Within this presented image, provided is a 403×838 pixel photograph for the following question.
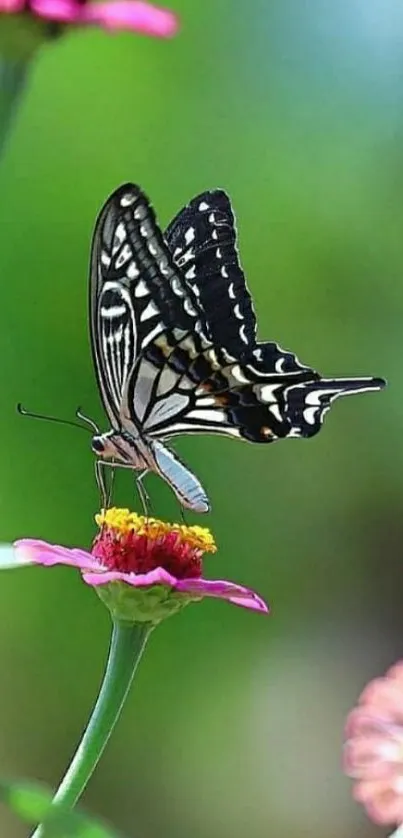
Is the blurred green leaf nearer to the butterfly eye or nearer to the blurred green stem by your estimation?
the blurred green stem

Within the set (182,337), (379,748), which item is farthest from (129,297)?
(379,748)

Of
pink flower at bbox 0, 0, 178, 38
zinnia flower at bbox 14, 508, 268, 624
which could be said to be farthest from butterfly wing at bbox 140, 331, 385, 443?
pink flower at bbox 0, 0, 178, 38

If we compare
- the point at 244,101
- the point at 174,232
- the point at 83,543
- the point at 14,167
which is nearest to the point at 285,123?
the point at 244,101

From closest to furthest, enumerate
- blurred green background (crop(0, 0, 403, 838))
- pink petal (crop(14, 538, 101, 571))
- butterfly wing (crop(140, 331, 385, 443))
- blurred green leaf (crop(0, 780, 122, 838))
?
1. blurred green leaf (crop(0, 780, 122, 838))
2. pink petal (crop(14, 538, 101, 571))
3. butterfly wing (crop(140, 331, 385, 443))
4. blurred green background (crop(0, 0, 403, 838))

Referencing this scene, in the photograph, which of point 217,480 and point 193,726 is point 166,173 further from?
point 193,726

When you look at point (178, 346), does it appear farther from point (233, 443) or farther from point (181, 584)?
point (233, 443)

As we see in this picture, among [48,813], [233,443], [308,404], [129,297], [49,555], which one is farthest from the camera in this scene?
[233,443]

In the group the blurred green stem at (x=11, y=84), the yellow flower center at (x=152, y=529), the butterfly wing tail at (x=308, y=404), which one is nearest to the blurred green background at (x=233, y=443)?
the butterfly wing tail at (x=308, y=404)
